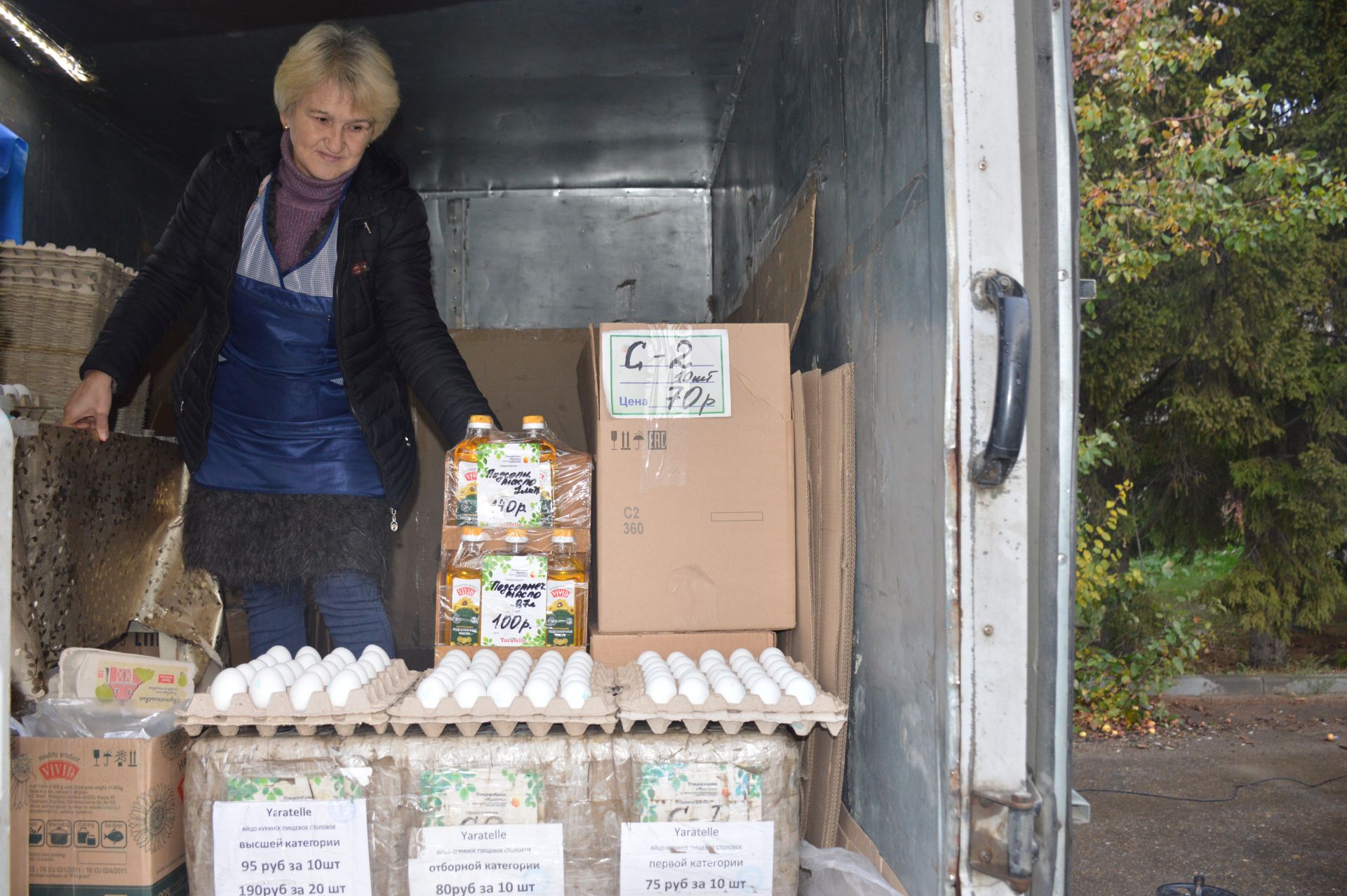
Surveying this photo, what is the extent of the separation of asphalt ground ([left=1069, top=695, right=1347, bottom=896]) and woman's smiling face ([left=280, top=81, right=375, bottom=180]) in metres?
2.58

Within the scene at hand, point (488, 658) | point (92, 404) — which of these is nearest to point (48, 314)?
point (92, 404)

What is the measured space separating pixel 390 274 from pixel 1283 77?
6.28 m

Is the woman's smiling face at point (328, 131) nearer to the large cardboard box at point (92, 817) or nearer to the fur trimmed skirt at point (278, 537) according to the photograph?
the fur trimmed skirt at point (278, 537)

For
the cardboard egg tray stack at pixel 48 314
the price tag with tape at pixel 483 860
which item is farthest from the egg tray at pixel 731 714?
the cardboard egg tray stack at pixel 48 314

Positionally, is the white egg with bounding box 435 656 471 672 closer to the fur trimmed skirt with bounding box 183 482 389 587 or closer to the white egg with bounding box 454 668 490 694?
the white egg with bounding box 454 668 490 694

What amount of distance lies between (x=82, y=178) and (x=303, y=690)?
8.90ft

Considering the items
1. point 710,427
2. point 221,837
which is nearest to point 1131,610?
point 710,427

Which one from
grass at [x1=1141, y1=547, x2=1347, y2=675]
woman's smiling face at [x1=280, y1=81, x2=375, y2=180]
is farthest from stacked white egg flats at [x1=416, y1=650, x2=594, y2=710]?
grass at [x1=1141, y1=547, x2=1347, y2=675]

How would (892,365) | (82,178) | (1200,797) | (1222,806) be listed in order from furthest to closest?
(1200,797), (1222,806), (82,178), (892,365)

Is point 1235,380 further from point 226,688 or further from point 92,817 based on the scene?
point 92,817

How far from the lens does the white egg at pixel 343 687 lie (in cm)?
159

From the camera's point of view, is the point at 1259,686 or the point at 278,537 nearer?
the point at 278,537

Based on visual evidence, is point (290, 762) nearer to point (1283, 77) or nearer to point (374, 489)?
point (374, 489)

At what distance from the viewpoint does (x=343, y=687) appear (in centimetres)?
162
